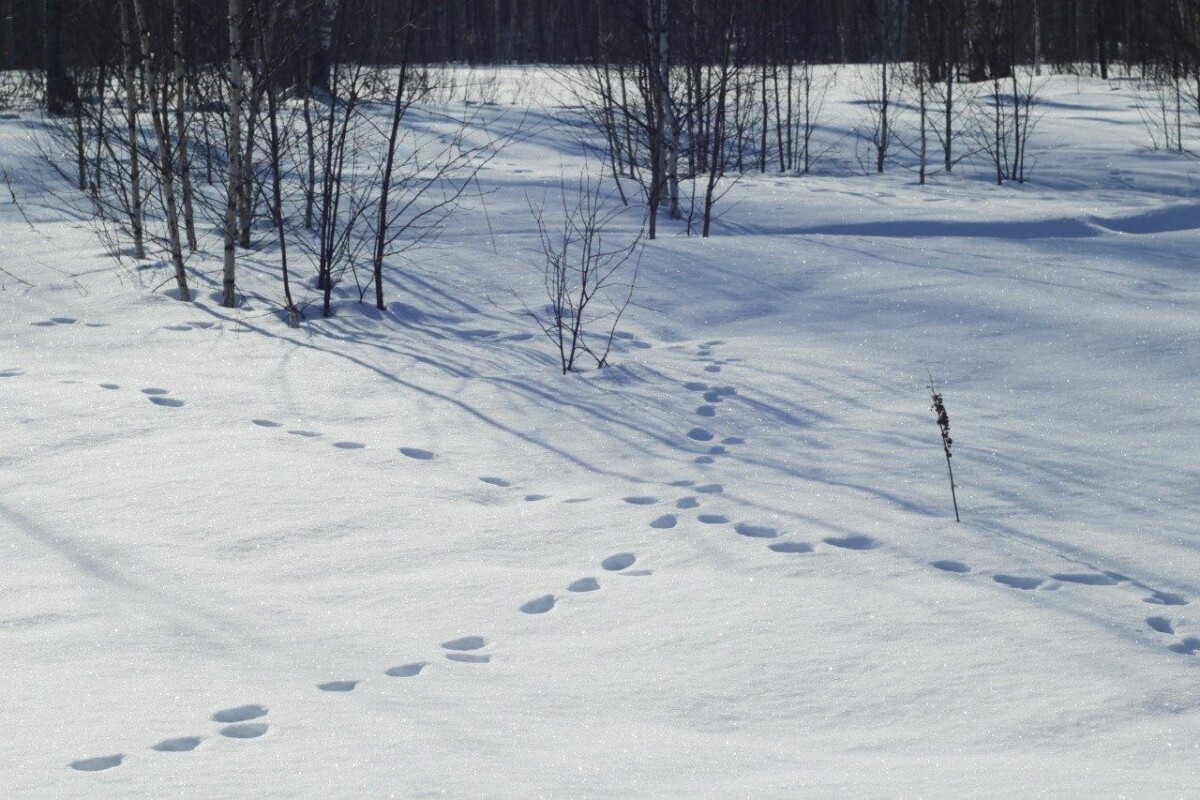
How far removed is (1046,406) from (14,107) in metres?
14.4

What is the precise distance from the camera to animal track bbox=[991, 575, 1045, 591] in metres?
3.15

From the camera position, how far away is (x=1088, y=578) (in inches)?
126

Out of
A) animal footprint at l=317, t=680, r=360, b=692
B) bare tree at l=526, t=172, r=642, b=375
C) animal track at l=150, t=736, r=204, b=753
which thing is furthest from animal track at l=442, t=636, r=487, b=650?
bare tree at l=526, t=172, r=642, b=375

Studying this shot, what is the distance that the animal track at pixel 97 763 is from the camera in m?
2.14

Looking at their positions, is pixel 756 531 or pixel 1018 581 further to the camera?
pixel 756 531

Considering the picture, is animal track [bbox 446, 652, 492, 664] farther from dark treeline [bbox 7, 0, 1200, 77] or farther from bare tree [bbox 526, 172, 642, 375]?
dark treeline [bbox 7, 0, 1200, 77]

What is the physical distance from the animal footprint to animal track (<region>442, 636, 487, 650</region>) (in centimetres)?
30

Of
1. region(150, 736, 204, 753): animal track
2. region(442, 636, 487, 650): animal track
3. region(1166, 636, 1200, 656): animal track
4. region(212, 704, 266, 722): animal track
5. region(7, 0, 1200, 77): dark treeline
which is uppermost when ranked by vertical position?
region(7, 0, 1200, 77): dark treeline

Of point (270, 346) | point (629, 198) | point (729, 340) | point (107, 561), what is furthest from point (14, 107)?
point (107, 561)

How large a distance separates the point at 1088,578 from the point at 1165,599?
0.21 metres

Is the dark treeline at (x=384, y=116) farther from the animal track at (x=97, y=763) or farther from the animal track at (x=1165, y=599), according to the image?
the animal track at (x=97, y=763)

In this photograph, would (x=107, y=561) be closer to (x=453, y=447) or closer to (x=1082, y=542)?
(x=453, y=447)

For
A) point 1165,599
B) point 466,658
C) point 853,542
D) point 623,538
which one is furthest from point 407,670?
point 1165,599

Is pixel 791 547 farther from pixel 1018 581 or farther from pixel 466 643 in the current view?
pixel 466 643
